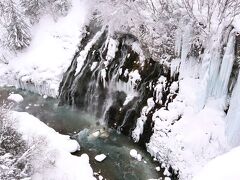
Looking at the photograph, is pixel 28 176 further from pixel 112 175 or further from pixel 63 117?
pixel 63 117

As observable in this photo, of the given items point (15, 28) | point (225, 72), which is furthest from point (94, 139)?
point (15, 28)

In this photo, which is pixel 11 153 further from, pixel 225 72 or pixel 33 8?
pixel 33 8

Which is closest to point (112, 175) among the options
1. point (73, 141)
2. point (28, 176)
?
point (73, 141)

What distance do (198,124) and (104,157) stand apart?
469cm

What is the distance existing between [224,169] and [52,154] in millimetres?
9910

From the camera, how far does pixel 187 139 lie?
15.6m

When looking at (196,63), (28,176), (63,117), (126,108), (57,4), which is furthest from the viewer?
(57,4)

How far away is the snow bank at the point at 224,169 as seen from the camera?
6355 millimetres

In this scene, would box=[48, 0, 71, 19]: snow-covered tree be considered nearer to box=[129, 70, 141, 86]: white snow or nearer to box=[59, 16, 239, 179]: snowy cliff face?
box=[59, 16, 239, 179]: snowy cliff face

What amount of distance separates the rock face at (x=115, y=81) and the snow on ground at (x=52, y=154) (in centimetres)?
287

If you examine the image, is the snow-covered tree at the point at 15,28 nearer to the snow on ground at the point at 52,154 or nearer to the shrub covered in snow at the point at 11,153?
the snow on ground at the point at 52,154

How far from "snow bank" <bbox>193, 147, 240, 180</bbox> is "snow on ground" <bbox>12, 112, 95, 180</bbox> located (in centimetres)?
882

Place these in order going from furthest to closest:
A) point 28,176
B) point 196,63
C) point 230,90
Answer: point 196,63, point 230,90, point 28,176

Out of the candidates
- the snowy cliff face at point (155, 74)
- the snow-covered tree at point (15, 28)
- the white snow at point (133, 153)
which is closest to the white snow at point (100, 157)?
the white snow at point (133, 153)
